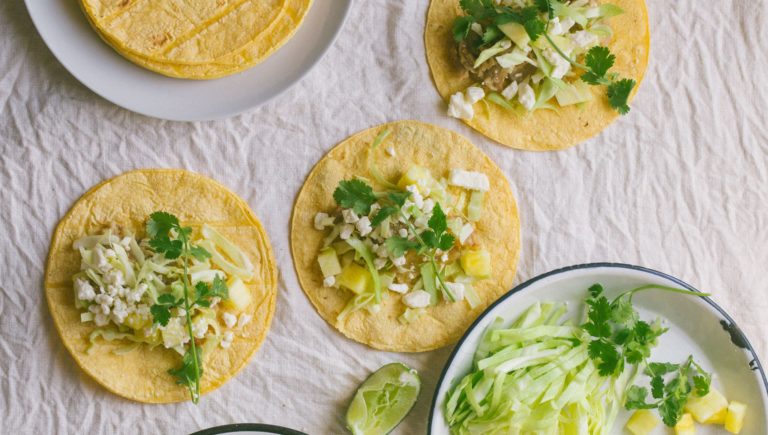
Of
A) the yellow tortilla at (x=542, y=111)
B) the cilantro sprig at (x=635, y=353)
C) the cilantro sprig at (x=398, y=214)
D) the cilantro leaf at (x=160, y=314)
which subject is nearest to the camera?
A: the cilantro leaf at (x=160, y=314)

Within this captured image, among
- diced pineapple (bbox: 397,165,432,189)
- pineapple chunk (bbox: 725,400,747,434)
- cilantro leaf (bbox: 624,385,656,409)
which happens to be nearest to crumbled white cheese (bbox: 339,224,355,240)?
diced pineapple (bbox: 397,165,432,189)

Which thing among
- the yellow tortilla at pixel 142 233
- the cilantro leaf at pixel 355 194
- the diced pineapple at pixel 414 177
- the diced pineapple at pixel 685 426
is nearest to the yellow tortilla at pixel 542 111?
the diced pineapple at pixel 414 177

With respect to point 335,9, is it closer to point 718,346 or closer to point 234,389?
point 234,389

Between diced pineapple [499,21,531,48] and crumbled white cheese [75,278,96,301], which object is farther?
diced pineapple [499,21,531,48]

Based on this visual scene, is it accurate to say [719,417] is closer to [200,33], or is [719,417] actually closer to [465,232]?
[465,232]

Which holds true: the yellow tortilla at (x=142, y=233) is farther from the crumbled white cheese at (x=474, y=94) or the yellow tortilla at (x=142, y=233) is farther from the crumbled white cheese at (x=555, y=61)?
the crumbled white cheese at (x=555, y=61)

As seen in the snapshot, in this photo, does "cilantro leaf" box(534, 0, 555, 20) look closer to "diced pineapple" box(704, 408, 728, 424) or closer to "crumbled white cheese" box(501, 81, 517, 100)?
"crumbled white cheese" box(501, 81, 517, 100)
